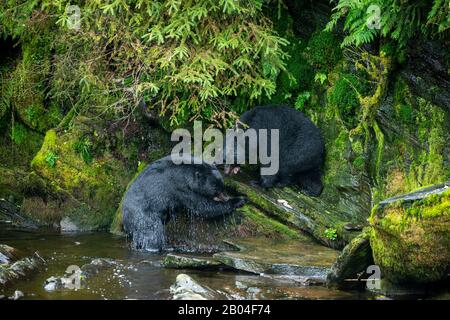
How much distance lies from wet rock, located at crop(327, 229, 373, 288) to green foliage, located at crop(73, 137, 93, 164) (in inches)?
209

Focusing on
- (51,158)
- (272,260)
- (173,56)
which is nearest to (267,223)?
(272,260)

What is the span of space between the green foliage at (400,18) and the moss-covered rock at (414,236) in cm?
229

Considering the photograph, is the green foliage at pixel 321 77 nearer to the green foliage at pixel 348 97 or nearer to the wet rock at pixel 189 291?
the green foliage at pixel 348 97

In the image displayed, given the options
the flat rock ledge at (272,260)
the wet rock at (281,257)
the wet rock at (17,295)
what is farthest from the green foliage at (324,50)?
the wet rock at (17,295)

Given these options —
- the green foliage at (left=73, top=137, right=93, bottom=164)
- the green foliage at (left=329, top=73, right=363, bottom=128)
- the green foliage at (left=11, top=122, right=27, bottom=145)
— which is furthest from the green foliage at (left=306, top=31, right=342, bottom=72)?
the green foliage at (left=11, top=122, right=27, bottom=145)

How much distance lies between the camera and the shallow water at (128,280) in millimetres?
6582

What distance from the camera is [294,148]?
9.94 metres

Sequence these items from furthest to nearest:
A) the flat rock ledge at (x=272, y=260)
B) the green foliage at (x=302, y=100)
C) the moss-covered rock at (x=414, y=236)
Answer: the green foliage at (x=302, y=100) → the flat rock ledge at (x=272, y=260) → the moss-covered rock at (x=414, y=236)

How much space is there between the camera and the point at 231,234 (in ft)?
30.5

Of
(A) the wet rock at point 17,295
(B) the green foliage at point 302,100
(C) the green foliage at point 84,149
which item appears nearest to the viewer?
(A) the wet rock at point 17,295

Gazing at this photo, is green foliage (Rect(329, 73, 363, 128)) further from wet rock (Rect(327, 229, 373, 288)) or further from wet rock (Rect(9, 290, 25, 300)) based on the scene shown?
wet rock (Rect(9, 290, 25, 300))

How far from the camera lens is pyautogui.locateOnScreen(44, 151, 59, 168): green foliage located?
10773 millimetres

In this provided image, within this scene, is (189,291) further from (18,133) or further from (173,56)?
(18,133)

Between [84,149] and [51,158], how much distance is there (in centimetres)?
54
